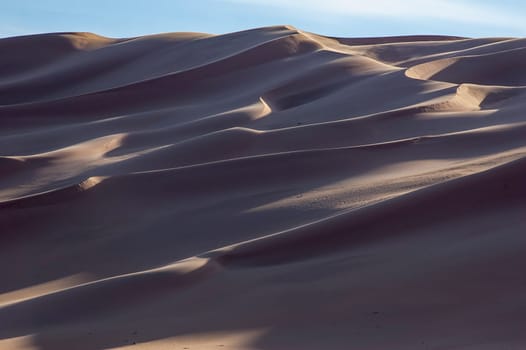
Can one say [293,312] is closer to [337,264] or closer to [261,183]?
[337,264]

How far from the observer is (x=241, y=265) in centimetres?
498

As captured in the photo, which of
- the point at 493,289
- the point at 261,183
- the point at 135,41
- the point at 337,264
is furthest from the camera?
the point at 135,41

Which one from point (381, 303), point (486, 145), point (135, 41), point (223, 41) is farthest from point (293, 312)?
point (135, 41)

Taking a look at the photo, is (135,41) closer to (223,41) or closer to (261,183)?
(223,41)

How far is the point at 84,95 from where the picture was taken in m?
12.9

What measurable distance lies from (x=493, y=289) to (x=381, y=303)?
45cm

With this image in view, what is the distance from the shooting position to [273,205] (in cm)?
647

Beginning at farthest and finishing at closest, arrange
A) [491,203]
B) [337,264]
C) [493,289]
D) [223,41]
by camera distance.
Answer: [223,41], [491,203], [337,264], [493,289]

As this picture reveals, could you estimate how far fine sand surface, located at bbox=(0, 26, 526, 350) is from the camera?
13.2 ft

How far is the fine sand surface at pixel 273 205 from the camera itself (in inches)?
158

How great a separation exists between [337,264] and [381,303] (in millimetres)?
684

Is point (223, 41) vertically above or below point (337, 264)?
above

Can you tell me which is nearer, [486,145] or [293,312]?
[293,312]

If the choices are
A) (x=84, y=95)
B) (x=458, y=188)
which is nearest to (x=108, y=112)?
(x=84, y=95)
